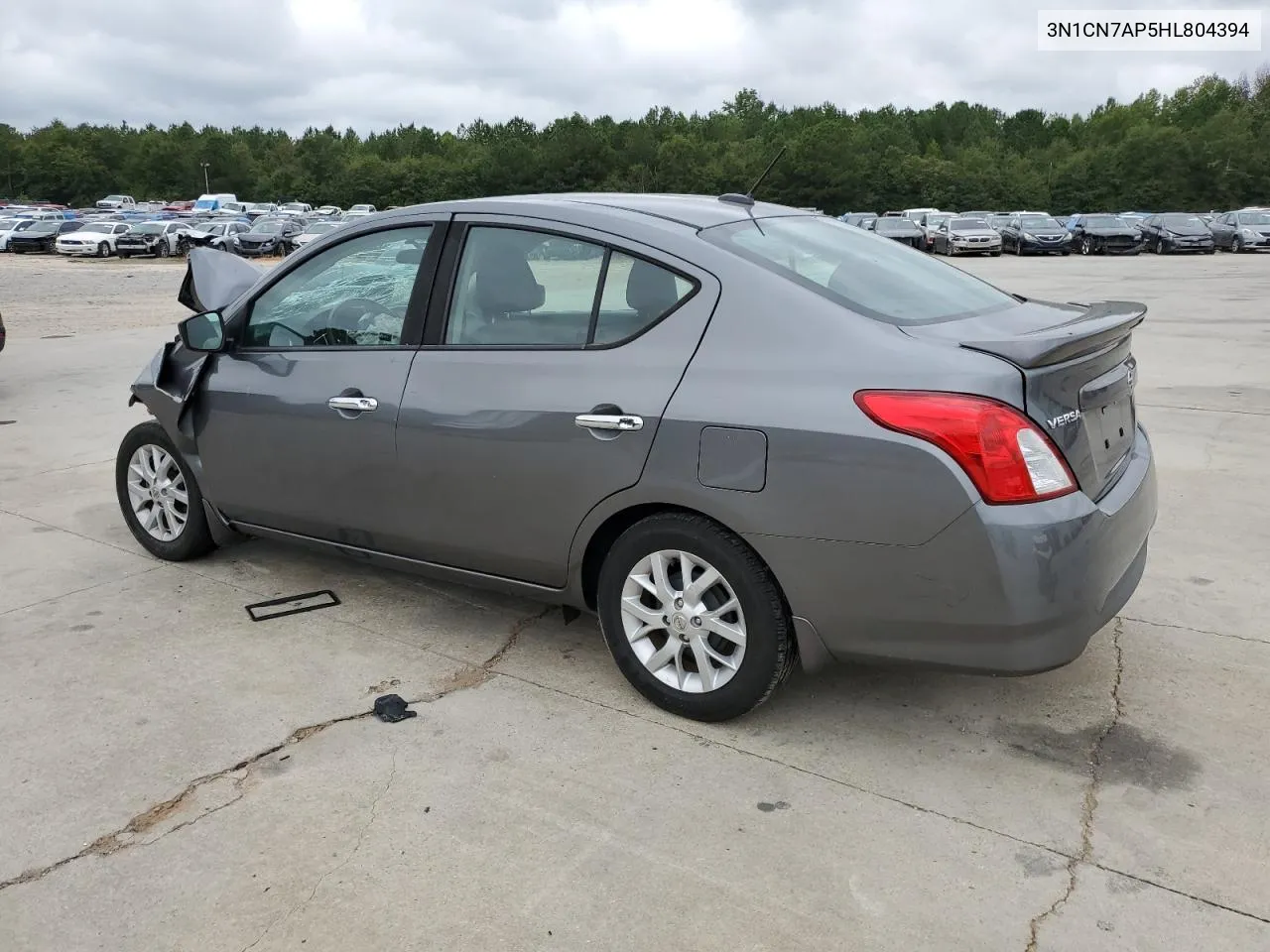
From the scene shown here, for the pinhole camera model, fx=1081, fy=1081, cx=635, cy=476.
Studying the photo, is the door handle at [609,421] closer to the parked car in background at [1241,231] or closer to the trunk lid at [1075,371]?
the trunk lid at [1075,371]

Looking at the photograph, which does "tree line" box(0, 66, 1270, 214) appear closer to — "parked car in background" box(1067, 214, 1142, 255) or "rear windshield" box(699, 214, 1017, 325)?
"parked car in background" box(1067, 214, 1142, 255)

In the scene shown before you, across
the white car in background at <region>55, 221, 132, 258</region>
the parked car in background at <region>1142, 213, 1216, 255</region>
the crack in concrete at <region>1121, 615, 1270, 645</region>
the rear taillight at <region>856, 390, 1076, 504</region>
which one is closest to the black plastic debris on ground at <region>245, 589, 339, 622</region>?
the rear taillight at <region>856, 390, 1076, 504</region>

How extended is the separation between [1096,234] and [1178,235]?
8.30ft

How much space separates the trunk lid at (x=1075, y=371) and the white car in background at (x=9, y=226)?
46361 mm

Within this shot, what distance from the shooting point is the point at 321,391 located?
163 inches

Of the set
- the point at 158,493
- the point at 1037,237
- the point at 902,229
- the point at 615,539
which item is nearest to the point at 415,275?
the point at 615,539

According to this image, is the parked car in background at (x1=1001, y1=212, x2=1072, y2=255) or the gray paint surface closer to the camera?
the gray paint surface

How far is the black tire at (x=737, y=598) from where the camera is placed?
3.21 meters

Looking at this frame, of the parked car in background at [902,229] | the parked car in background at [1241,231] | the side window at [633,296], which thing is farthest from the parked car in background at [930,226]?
the side window at [633,296]

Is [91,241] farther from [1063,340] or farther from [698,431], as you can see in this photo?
[1063,340]

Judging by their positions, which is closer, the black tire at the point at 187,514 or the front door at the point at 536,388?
the front door at the point at 536,388

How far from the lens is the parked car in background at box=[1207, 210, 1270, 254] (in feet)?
120

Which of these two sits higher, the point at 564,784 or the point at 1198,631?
the point at 1198,631

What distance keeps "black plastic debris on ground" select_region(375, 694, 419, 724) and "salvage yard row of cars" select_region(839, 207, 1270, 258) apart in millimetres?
34477
